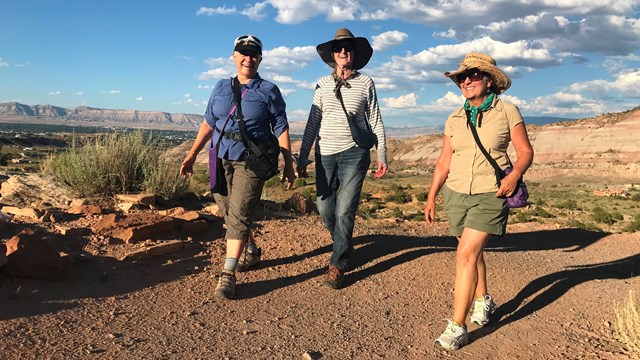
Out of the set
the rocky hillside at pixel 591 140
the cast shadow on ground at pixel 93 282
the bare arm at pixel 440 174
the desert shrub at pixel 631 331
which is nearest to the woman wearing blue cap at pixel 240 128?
the cast shadow on ground at pixel 93 282

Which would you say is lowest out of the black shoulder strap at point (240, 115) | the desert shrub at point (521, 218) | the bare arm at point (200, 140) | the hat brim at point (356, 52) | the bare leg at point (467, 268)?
the desert shrub at point (521, 218)

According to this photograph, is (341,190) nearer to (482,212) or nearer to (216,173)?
(216,173)

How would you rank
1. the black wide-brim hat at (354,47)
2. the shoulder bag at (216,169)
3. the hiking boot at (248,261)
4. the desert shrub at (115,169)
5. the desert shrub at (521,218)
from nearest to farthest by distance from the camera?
the shoulder bag at (216,169), the black wide-brim hat at (354,47), the hiking boot at (248,261), the desert shrub at (115,169), the desert shrub at (521,218)

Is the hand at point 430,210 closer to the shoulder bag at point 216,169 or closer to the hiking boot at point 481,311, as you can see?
the hiking boot at point 481,311

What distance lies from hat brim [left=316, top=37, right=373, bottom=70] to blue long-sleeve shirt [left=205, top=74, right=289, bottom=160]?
70 centimetres

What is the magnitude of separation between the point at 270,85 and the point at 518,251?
15.1 feet

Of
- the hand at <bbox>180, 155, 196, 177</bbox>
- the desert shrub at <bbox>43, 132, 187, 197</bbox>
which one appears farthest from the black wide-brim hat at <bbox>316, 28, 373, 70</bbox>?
the desert shrub at <bbox>43, 132, 187, 197</bbox>

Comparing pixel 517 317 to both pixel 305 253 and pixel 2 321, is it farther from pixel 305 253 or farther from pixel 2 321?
pixel 2 321

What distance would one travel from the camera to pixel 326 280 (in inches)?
187

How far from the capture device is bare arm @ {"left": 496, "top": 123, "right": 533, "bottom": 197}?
Answer: 334 cm

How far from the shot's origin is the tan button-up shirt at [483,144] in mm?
3504

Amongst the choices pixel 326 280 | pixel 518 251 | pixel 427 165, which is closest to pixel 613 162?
pixel 427 165

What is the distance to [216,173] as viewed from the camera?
14.5ft

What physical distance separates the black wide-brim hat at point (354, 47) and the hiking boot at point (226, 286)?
221cm
